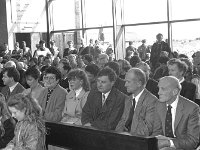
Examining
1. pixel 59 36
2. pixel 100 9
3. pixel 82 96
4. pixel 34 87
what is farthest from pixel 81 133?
pixel 59 36

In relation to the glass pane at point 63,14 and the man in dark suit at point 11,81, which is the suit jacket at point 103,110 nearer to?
the man in dark suit at point 11,81

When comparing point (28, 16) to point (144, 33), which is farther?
point (28, 16)

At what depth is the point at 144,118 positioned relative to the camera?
485cm

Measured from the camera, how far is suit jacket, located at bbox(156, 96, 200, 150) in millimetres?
4219

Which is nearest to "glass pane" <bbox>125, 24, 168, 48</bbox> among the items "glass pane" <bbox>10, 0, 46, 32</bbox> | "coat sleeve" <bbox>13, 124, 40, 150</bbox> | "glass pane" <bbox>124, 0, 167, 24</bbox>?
"glass pane" <bbox>124, 0, 167, 24</bbox>

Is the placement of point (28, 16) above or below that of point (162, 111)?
above

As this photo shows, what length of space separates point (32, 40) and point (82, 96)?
12759 mm

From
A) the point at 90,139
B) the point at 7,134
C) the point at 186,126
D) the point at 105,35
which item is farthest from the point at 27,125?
the point at 105,35

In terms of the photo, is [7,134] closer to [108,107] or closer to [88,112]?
[88,112]

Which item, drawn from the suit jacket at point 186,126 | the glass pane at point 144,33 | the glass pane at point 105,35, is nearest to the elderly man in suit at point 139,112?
the suit jacket at point 186,126

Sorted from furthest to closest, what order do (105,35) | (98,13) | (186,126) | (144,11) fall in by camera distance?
(98,13), (105,35), (144,11), (186,126)

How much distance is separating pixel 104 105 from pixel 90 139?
892mm

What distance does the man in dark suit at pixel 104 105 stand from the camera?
5.26 meters

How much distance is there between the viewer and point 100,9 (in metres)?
16.4
